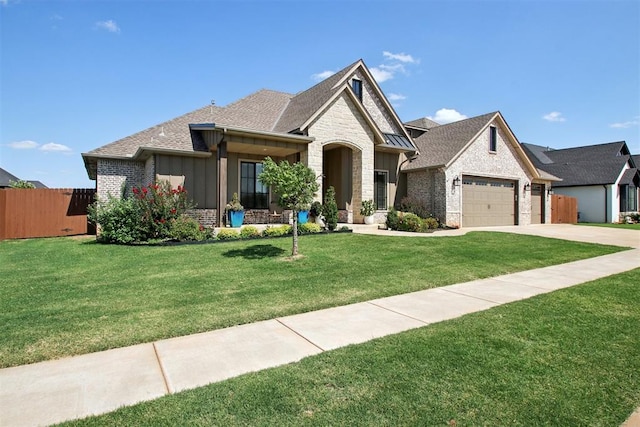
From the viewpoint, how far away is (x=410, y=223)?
15039mm

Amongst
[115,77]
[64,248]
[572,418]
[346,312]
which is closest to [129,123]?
[115,77]

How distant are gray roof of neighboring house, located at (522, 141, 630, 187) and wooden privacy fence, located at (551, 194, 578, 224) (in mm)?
5020

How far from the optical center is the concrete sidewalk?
2.75 m

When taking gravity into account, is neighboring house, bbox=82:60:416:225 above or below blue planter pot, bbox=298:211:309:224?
above

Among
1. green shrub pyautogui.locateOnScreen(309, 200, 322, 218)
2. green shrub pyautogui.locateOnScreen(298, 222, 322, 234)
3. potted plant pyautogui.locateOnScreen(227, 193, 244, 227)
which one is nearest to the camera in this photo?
green shrub pyautogui.locateOnScreen(298, 222, 322, 234)

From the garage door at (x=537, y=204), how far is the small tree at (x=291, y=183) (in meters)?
20.4

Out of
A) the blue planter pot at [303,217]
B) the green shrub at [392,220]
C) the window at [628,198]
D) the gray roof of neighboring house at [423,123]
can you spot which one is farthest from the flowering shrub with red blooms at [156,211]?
the window at [628,198]

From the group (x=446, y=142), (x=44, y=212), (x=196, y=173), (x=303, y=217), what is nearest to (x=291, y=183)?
(x=303, y=217)

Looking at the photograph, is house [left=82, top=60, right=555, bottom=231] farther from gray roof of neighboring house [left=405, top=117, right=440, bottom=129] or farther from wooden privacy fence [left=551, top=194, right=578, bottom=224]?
gray roof of neighboring house [left=405, top=117, right=440, bottom=129]

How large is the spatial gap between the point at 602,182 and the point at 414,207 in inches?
869

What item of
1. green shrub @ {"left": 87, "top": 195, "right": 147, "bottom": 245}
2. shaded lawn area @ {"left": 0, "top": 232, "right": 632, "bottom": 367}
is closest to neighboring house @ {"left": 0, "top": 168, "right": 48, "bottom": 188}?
shaded lawn area @ {"left": 0, "top": 232, "right": 632, "bottom": 367}

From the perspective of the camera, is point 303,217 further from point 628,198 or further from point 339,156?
point 628,198

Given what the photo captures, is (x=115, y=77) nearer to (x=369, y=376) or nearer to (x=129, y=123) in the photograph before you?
(x=129, y=123)

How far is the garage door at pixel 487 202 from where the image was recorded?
19.0 metres
